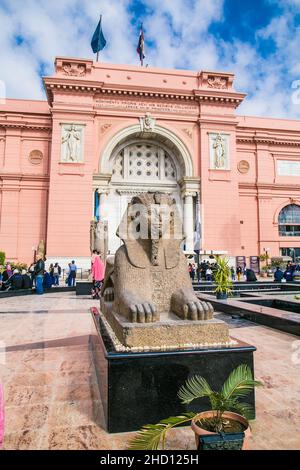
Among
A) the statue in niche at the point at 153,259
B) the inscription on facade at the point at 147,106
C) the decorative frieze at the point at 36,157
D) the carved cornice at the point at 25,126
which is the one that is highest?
the inscription on facade at the point at 147,106

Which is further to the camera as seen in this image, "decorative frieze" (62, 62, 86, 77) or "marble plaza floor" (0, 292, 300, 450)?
"decorative frieze" (62, 62, 86, 77)

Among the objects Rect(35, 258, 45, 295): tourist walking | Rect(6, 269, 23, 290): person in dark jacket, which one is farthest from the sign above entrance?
Rect(6, 269, 23, 290): person in dark jacket

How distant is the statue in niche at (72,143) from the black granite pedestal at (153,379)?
19747 millimetres

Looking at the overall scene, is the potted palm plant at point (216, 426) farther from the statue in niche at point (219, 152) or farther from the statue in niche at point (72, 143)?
the statue in niche at point (219, 152)

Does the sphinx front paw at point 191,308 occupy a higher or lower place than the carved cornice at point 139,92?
lower

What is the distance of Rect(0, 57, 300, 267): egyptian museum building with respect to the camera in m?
20.4

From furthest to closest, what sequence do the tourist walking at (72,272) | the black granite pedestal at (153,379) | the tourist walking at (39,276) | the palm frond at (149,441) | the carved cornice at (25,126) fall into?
the carved cornice at (25,126) → the tourist walking at (72,272) → the tourist walking at (39,276) → the black granite pedestal at (153,379) → the palm frond at (149,441)

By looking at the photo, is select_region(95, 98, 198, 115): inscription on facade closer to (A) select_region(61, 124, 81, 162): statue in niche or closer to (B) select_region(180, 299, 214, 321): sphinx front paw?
(A) select_region(61, 124, 81, 162): statue in niche

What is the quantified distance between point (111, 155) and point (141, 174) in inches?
104

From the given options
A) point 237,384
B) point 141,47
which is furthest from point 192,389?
point 141,47

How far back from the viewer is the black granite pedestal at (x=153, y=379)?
6.86ft

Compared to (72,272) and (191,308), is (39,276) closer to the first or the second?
(72,272)

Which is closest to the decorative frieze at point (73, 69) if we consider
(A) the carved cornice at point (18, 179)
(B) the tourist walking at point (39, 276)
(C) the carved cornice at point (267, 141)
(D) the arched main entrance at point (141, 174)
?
(D) the arched main entrance at point (141, 174)

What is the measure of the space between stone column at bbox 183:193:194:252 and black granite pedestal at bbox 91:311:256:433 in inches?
763
